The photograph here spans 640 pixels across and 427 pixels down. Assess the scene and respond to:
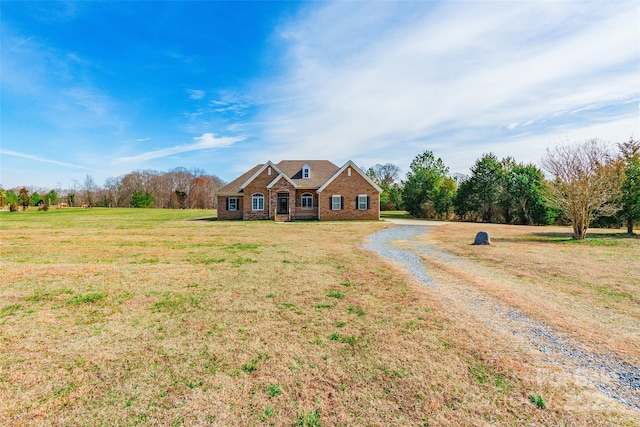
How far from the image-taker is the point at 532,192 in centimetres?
2748

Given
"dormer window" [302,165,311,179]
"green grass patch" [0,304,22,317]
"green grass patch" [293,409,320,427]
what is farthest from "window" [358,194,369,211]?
"green grass patch" [293,409,320,427]

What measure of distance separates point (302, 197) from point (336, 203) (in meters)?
3.38

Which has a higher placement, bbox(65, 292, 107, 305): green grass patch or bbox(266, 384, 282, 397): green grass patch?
bbox(65, 292, 107, 305): green grass patch

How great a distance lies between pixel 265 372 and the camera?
3744 millimetres

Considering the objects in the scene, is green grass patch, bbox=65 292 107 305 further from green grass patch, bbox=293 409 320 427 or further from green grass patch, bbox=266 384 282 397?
green grass patch, bbox=293 409 320 427

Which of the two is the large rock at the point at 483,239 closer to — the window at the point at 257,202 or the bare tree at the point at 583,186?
the bare tree at the point at 583,186

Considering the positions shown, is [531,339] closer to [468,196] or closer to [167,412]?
[167,412]

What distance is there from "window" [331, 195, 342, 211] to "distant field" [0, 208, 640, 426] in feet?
69.5

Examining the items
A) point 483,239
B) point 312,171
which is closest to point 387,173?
point 312,171

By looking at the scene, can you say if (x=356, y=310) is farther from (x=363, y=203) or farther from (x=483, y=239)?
(x=363, y=203)

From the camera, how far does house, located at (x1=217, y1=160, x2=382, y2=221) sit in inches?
1164

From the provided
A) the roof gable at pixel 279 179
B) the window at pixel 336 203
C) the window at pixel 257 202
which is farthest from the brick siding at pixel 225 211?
the window at pixel 336 203

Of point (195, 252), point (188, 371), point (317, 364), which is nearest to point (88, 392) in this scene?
point (188, 371)

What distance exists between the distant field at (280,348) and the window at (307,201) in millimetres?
21642
